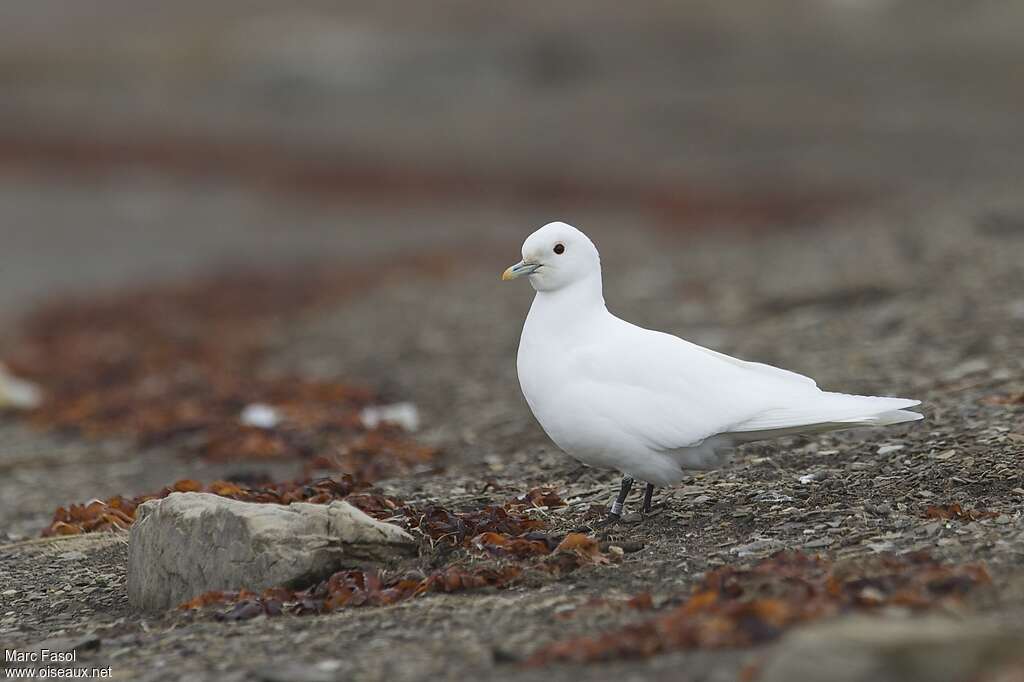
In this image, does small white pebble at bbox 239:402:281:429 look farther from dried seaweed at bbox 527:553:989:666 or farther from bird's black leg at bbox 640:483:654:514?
dried seaweed at bbox 527:553:989:666

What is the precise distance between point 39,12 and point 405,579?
47.1 m

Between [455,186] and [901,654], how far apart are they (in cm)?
2365

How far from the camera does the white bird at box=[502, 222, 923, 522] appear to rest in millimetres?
4805

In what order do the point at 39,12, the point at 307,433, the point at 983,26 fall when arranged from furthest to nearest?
the point at 39,12 < the point at 983,26 < the point at 307,433

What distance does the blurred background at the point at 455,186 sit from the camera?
1016 centimetres

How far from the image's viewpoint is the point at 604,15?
39.5 meters

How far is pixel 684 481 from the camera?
5.96 metres

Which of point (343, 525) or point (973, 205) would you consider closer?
point (343, 525)

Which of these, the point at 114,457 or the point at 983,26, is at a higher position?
the point at 983,26

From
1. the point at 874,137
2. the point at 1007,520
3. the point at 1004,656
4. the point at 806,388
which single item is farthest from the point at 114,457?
the point at 874,137

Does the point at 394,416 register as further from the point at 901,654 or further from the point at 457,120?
the point at 457,120

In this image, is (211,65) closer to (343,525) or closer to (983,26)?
(983,26)

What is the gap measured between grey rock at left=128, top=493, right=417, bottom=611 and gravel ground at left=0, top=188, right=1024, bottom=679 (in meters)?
0.18

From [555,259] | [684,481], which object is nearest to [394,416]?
[684,481]
